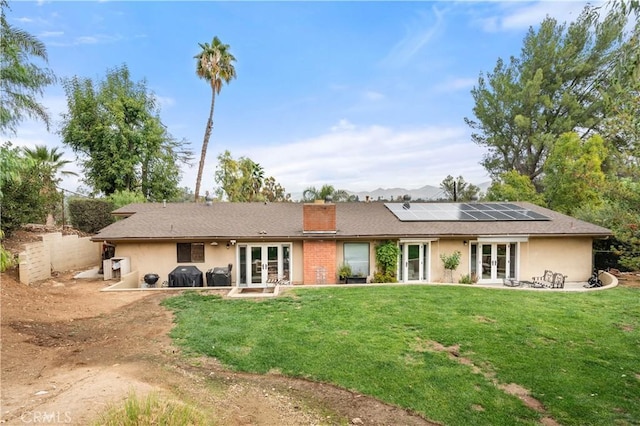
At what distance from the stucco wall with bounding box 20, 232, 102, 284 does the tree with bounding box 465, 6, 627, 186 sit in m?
34.0

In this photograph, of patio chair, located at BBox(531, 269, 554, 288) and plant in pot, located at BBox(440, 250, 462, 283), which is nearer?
plant in pot, located at BBox(440, 250, 462, 283)

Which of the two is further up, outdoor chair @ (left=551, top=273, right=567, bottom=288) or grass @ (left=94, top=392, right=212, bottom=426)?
grass @ (left=94, top=392, right=212, bottom=426)

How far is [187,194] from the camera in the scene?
4088 centimetres

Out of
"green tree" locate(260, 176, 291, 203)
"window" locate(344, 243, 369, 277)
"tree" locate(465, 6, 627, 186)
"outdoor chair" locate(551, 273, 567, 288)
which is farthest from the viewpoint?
"green tree" locate(260, 176, 291, 203)

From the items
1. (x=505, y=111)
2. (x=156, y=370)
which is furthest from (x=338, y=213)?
(x=505, y=111)

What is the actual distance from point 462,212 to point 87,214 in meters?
23.6

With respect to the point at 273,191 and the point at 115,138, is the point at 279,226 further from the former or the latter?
the point at 273,191

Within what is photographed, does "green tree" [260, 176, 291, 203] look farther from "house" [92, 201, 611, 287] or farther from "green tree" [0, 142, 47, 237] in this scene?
"green tree" [0, 142, 47, 237]

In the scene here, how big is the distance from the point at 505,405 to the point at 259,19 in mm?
18038

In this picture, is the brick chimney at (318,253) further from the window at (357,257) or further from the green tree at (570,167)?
the green tree at (570,167)

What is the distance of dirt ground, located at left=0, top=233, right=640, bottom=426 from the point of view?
4703 millimetres

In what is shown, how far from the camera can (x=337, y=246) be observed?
15.2 meters

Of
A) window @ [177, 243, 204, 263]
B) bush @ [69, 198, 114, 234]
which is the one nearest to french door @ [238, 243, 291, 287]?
window @ [177, 243, 204, 263]

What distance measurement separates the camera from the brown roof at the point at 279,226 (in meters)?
14.7
